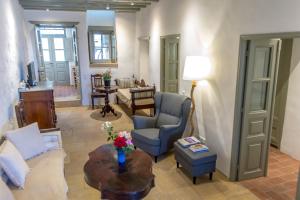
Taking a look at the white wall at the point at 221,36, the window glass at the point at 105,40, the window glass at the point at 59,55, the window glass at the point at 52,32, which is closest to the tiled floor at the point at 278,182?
the white wall at the point at 221,36

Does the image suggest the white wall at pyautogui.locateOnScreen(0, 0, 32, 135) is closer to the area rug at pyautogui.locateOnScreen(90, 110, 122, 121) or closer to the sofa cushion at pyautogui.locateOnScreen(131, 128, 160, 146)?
the sofa cushion at pyautogui.locateOnScreen(131, 128, 160, 146)

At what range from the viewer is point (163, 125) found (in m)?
4.13

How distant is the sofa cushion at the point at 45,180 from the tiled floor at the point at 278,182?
2.43 metres

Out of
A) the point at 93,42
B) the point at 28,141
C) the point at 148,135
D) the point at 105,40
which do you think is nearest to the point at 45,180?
the point at 28,141

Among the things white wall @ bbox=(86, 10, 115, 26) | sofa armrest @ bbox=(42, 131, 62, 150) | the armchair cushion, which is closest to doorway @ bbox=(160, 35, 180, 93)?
the armchair cushion

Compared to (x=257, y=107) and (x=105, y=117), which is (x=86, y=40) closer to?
(x=105, y=117)

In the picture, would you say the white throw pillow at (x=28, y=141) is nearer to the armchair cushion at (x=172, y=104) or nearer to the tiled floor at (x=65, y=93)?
the armchair cushion at (x=172, y=104)

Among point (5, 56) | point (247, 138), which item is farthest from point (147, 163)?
point (5, 56)

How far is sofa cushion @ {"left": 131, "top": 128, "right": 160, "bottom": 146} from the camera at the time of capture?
3.88 m

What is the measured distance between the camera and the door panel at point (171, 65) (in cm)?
536

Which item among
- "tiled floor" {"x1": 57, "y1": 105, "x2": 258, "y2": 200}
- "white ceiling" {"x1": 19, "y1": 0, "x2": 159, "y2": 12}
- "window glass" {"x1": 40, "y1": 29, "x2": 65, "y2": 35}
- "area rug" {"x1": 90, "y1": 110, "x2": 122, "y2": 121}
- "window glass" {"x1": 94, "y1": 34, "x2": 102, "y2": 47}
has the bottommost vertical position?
"tiled floor" {"x1": 57, "y1": 105, "x2": 258, "y2": 200}

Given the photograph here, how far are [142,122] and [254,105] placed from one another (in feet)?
6.51

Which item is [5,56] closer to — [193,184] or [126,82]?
[193,184]

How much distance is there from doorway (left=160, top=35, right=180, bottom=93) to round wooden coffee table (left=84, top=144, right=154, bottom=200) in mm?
2949
